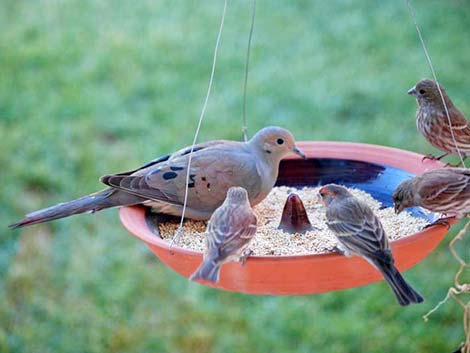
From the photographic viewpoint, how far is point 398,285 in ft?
9.48

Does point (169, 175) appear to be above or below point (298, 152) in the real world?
below

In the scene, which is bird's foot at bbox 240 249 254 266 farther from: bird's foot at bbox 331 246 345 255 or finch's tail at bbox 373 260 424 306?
finch's tail at bbox 373 260 424 306

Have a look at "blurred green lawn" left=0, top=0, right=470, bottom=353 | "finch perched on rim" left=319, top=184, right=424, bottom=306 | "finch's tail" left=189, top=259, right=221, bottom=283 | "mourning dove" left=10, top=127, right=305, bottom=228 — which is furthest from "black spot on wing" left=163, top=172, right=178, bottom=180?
"blurred green lawn" left=0, top=0, right=470, bottom=353

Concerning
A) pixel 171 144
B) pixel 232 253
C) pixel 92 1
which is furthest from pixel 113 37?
pixel 232 253

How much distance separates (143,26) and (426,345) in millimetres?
4908

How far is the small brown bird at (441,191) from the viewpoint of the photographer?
11.0 feet

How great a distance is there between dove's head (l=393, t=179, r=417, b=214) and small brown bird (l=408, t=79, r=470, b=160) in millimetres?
583

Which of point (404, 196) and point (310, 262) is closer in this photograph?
point (310, 262)

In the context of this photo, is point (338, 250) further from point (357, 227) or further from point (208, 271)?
point (208, 271)

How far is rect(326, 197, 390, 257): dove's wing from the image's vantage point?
116 inches

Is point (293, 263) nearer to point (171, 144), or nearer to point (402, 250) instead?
point (402, 250)

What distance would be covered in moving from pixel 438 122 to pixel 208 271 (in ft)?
5.88

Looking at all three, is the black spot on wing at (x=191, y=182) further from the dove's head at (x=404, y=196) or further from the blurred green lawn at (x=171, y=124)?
the blurred green lawn at (x=171, y=124)

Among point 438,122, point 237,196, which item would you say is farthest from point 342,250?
point 438,122
